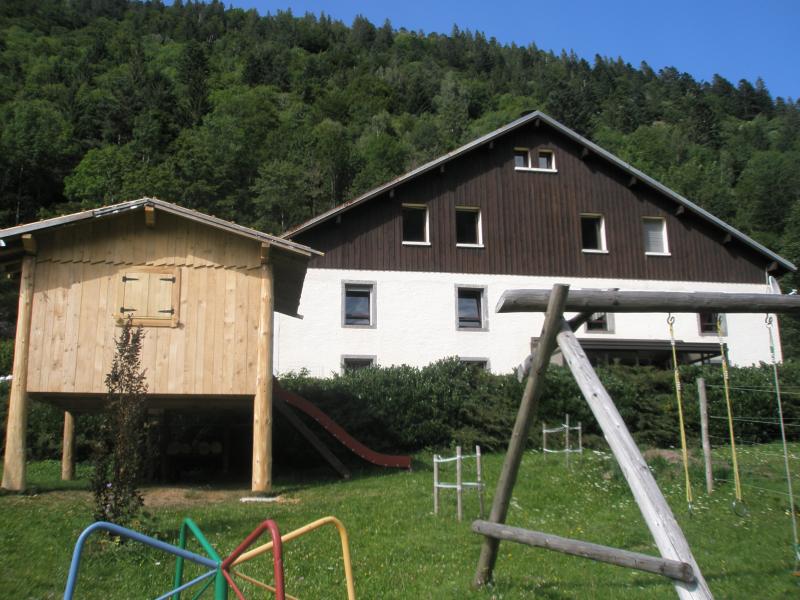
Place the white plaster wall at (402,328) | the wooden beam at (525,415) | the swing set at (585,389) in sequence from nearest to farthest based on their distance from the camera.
→ the swing set at (585,389) < the wooden beam at (525,415) < the white plaster wall at (402,328)

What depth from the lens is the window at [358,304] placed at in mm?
27078

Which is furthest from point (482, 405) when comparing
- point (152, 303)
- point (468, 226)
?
point (468, 226)

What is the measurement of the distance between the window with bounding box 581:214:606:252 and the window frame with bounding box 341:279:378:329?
A: 8841mm

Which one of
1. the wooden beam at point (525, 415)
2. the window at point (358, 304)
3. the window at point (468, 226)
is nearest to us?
the wooden beam at point (525, 415)

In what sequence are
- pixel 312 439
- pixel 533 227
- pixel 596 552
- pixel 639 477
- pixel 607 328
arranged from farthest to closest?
pixel 533 227 < pixel 607 328 < pixel 312 439 < pixel 596 552 < pixel 639 477

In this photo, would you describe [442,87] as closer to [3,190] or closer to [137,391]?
[3,190]

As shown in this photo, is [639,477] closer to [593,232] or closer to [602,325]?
[602,325]

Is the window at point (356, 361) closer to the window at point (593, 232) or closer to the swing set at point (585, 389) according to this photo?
the window at point (593, 232)

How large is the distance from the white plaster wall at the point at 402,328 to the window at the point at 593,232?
Result: 6.80ft

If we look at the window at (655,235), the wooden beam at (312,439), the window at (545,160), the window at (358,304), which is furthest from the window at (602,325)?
the wooden beam at (312,439)

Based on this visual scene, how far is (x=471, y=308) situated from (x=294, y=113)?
2703 inches

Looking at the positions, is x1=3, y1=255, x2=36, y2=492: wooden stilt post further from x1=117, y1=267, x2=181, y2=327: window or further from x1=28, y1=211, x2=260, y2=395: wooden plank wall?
x1=117, y1=267, x2=181, y2=327: window

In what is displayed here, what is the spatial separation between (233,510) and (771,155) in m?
81.6

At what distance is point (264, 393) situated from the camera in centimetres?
1395
